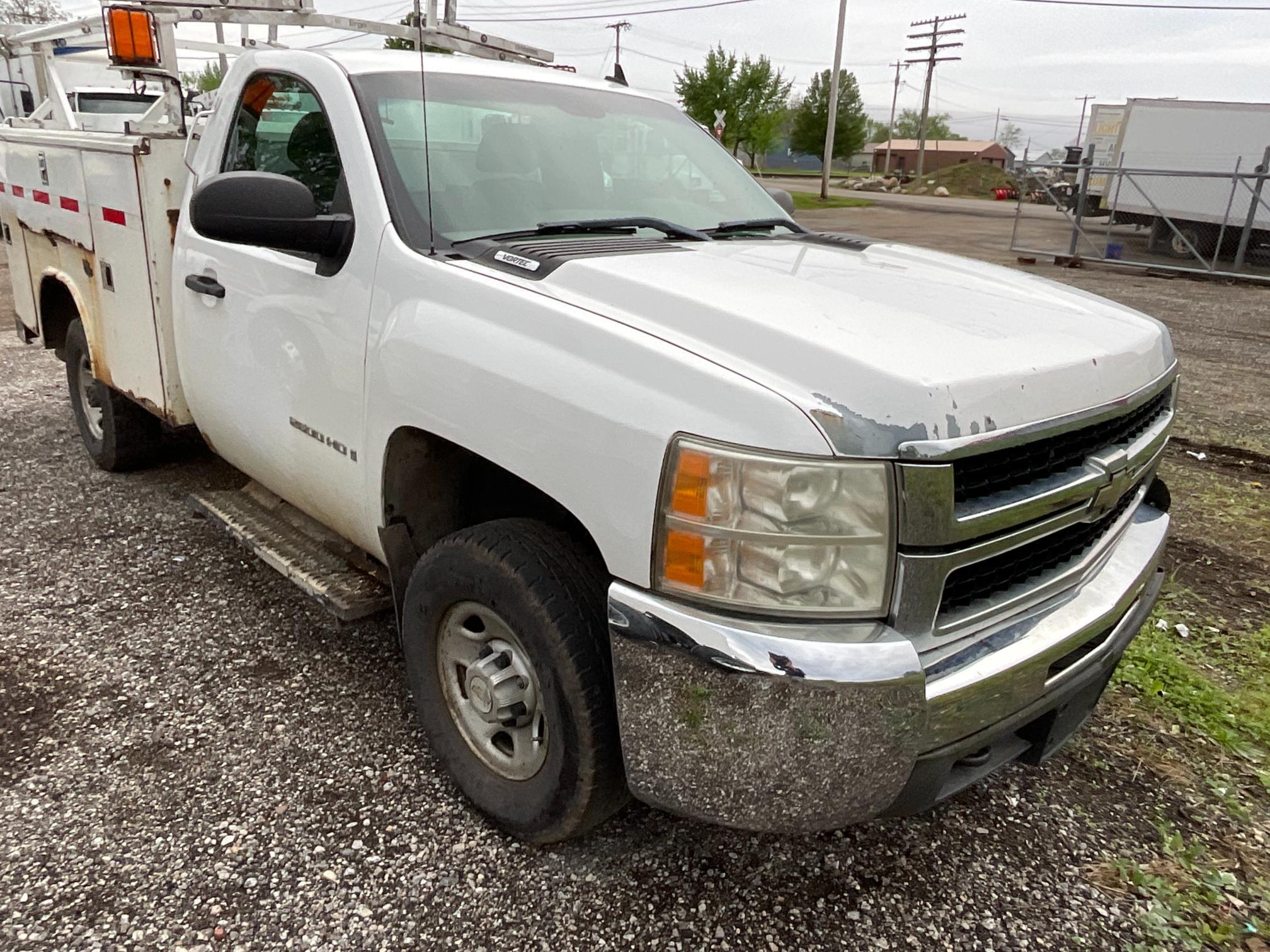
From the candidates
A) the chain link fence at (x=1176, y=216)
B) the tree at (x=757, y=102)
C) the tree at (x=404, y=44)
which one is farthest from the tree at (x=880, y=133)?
the tree at (x=404, y=44)

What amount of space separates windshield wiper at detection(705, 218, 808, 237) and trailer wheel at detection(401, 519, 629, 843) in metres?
1.33

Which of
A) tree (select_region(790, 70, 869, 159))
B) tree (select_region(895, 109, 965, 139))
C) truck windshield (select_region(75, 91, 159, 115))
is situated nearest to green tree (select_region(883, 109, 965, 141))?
tree (select_region(895, 109, 965, 139))

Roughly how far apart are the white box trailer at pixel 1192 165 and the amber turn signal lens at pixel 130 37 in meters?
14.9

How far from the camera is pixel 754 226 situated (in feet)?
10.4

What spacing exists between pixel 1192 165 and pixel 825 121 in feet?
137

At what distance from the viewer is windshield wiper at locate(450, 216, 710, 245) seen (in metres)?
2.58

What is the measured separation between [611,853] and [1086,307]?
1.93 metres

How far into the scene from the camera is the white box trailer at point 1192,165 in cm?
1606

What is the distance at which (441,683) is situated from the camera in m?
2.51

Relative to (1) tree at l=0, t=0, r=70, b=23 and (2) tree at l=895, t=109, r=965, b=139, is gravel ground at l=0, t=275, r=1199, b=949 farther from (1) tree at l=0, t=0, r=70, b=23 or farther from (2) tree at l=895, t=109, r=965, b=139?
(2) tree at l=895, t=109, r=965, b=139

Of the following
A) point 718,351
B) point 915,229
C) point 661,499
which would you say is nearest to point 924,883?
point 661,499

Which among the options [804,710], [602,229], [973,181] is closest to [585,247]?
[602,229]

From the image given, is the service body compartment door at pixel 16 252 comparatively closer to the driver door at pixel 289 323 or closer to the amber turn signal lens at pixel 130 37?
the amber turn signal lens at pixel 130 37

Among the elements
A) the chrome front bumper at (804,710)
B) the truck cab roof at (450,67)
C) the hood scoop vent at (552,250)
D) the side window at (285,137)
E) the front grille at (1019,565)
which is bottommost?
the chrome front bumper at (804,710)
